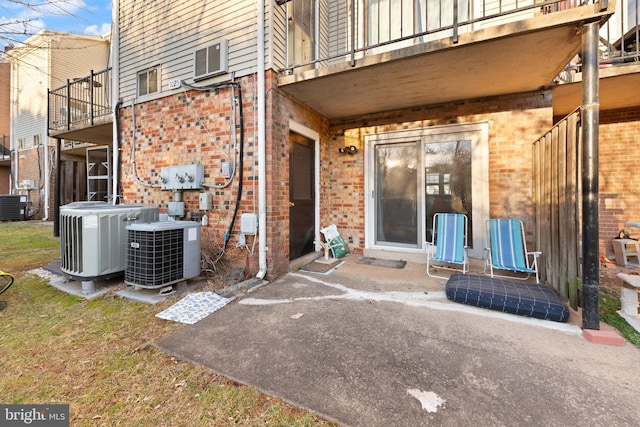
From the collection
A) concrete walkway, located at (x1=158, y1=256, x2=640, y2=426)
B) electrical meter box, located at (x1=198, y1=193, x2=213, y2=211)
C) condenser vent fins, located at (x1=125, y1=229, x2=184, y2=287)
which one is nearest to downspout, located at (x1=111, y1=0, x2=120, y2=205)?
electrical meter box, located at (x1=198, y1=193, x2=213, y2=211)

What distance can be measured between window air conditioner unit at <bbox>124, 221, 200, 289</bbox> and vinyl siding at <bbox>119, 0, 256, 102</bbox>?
97.7 inches

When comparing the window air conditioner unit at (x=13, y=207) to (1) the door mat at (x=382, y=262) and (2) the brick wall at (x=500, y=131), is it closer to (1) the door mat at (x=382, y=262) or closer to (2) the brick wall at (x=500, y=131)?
(2) the brick wall at (x=500, y=131)

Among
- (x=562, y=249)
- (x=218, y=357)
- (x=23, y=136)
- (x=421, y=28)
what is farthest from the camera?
(x=23, y=136)

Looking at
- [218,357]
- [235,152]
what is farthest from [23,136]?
[218,357]

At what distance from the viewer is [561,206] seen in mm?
2852

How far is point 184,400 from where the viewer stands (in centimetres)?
160

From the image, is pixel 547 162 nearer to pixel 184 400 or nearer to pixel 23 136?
pixel 184 400

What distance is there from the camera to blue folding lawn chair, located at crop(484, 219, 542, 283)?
3.63 meters

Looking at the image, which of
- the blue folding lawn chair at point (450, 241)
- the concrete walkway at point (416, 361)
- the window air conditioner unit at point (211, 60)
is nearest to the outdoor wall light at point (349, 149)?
the blue folding lawn chair at point (450, 241)

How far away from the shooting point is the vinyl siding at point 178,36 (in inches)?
154

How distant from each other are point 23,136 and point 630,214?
22.0 meters

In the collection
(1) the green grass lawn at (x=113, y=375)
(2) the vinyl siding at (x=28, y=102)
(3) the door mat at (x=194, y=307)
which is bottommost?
(1) the green grass lawn at (x=113, y=375)

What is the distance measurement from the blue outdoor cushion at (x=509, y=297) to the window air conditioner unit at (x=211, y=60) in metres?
4.44

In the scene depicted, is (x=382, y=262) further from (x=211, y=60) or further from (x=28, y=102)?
(x=28, y=102)
